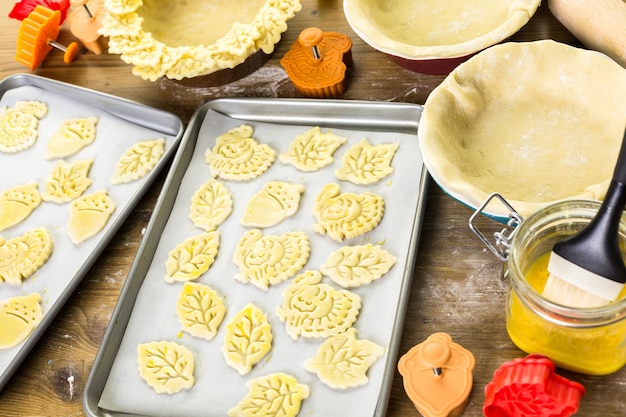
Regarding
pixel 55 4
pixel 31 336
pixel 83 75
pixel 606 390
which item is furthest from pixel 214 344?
pixel 55 4

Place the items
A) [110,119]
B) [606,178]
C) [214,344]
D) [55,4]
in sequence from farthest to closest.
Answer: [55,4] → [110,119] → [214,344] → [606,178]

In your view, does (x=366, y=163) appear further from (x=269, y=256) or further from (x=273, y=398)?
(x=273, y=398)

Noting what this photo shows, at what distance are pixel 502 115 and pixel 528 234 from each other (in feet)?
1.16

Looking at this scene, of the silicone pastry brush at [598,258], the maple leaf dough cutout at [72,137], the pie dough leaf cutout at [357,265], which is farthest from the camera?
the maple leaf dough cutout at [72,137]

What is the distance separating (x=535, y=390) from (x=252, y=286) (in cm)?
50

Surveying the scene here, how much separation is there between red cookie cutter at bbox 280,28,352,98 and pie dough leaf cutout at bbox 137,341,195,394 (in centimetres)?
57

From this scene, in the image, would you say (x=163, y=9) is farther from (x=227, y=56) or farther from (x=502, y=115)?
(x=502, y=115)

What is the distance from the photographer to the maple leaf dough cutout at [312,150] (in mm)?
1275

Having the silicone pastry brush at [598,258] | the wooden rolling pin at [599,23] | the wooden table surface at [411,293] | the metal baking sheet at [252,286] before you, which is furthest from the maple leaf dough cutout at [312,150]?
the silicone pastry brush at [598,258]

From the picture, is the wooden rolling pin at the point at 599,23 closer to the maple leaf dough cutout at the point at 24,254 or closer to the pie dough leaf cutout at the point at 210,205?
the pie dough leaf cutout at the point at 210,205

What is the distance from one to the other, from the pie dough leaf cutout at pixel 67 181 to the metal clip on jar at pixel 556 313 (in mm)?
833

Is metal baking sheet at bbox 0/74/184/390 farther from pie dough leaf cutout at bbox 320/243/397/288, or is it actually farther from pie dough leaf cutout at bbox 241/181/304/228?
pie dough leaf cutout at bbox 320/243/397/288

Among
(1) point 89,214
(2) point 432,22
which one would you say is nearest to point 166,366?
(1) point 89,214

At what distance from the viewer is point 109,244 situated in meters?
1.27
